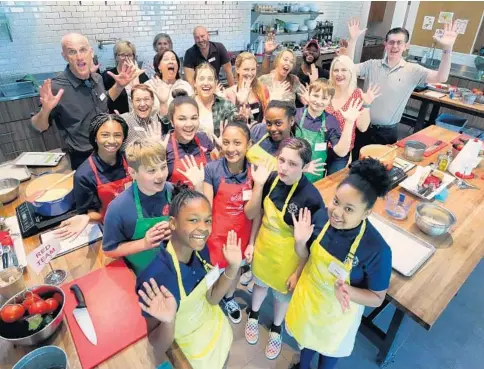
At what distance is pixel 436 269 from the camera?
1.84 m

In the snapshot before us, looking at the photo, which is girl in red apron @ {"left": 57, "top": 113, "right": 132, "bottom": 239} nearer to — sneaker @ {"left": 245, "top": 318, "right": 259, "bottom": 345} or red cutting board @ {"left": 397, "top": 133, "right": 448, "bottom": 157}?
sneaker @ {"left": 245, "top": 318, "right": 259, "bottom": 345}

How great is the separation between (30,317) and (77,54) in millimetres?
2132

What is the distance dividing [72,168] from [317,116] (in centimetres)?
203

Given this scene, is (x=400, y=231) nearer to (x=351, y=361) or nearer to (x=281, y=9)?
(x=351, y=361)

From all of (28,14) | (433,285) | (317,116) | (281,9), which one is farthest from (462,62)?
(28,14)

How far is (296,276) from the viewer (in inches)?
74.8

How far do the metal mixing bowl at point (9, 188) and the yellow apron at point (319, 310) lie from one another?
6.40 feet

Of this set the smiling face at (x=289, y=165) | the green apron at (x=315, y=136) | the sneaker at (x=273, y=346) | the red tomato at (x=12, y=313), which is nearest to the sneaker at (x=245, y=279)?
the sneaker at (x=273, y=346)

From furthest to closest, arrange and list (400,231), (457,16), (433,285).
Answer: (457,16), (400,231), (433,285)

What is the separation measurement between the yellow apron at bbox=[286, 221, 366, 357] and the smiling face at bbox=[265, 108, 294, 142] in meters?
0.82

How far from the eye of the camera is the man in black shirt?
13.8 ft

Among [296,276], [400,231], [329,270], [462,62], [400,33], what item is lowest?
[296,276]

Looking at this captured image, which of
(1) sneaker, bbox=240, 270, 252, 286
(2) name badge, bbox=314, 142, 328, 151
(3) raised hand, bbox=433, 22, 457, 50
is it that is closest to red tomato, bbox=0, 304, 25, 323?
(1) sneaker, bbox=240, 270, 252, 286

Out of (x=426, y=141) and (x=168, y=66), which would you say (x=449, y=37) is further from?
(x=168, y=66)
